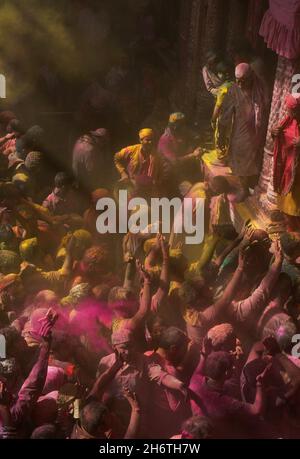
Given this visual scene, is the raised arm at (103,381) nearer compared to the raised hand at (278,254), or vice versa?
the raised arm at (103,381)

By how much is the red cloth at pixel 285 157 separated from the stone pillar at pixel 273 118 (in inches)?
12.2

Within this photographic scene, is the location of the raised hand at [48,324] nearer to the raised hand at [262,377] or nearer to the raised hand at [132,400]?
the raised hand at [132,400]

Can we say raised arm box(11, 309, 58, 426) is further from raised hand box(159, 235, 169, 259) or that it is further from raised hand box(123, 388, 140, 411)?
raised hand box(159, 235, 169, 259)

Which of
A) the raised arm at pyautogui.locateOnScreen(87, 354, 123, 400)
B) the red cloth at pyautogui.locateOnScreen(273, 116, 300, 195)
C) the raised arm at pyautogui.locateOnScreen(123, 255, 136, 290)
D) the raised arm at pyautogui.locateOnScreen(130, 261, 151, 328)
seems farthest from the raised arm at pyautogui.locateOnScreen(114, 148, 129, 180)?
the raised arm at pyautogui.locateOnScreen(87, 354, 123, 400)

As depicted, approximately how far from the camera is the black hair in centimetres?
475

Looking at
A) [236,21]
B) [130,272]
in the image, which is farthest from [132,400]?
[236,21]

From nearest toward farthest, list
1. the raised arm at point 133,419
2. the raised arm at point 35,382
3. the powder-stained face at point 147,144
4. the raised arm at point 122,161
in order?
the raised arm at point 133,419
the raised arm at point 35,382
the powder-stained face at point 147,144
the raised arm at point 122,161

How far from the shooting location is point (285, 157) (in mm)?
7316

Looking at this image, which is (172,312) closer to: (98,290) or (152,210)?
(98,290)

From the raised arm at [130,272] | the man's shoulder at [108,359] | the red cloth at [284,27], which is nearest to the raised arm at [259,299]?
the raised arm at [130,272]

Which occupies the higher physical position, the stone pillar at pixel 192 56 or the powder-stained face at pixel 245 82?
the powder-stained face at pixel 245 82

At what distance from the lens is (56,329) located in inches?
225

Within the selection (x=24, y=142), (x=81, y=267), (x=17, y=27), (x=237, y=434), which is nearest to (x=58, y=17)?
(x=17, y=27)

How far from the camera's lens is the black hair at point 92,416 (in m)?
4.75
